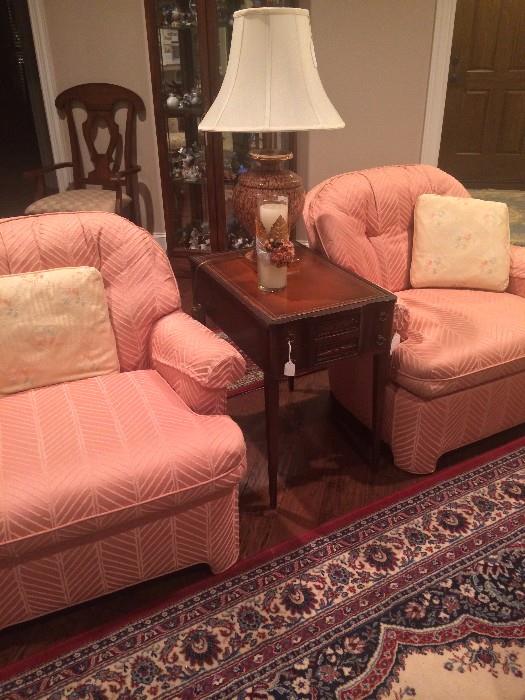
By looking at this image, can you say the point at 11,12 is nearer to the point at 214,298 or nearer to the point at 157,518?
the point at 214,298

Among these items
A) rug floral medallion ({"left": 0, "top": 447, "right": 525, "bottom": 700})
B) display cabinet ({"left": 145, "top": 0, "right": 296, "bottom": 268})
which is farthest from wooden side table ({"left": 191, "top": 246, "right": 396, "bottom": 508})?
display cabinet ({"left": 145, "top": 0, "right": 296, "bottom": 268})

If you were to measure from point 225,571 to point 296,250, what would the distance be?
1137 millimetres

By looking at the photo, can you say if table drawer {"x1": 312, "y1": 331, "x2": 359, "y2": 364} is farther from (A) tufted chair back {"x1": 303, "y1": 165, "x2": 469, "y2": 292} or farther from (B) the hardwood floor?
(B) the hardwood floor

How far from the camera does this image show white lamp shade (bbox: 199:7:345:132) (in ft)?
5.50

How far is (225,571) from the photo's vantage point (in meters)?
1.65

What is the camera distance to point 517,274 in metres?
2.24

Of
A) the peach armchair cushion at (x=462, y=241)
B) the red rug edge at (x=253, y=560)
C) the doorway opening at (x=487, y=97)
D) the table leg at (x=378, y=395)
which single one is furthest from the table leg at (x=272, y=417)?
the doorway opening at (x=487, y=97)

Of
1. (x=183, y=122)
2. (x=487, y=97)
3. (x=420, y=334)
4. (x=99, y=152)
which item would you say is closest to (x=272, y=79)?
(x=420, y=334)

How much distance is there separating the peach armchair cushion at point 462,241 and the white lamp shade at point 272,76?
646 millimetres

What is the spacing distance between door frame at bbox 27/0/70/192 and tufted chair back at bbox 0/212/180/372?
232 cm

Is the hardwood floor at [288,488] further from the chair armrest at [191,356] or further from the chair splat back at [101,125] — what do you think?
the chair splat back at [101,125]

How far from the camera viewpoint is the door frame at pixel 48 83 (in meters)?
3.52

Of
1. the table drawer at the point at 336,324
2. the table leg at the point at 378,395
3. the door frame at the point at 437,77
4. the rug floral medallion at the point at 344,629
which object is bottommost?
the rug floral medallion at the point at 344,629

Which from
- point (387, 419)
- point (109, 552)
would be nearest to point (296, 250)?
point (387, 419)
